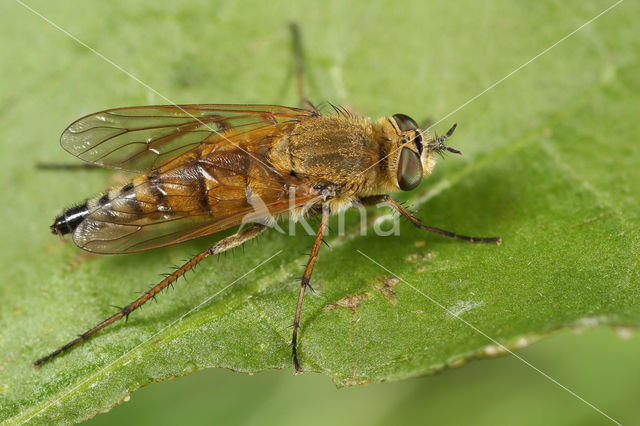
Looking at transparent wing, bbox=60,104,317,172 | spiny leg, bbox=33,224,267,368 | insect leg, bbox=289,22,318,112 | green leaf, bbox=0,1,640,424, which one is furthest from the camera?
insect leg, bbox=289,22,318,112

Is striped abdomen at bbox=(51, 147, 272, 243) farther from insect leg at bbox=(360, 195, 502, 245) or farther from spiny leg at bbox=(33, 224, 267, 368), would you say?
insect leg at bbox=(360, 195, 502, 245)

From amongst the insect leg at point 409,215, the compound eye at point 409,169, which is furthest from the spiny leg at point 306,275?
the compound eye at point 409,169

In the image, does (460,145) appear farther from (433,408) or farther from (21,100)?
(21,100)

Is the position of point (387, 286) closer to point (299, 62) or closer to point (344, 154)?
point (344, 154)

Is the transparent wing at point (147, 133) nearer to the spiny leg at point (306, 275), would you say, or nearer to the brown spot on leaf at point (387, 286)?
the spiny leg at point (306, 275)

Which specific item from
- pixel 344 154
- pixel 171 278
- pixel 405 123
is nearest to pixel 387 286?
pixel 344 154

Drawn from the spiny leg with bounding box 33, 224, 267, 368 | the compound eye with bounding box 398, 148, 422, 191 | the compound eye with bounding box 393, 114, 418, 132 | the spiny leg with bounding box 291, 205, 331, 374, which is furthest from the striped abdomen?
the compound eye with bounding box 393, 114, 418, 132
